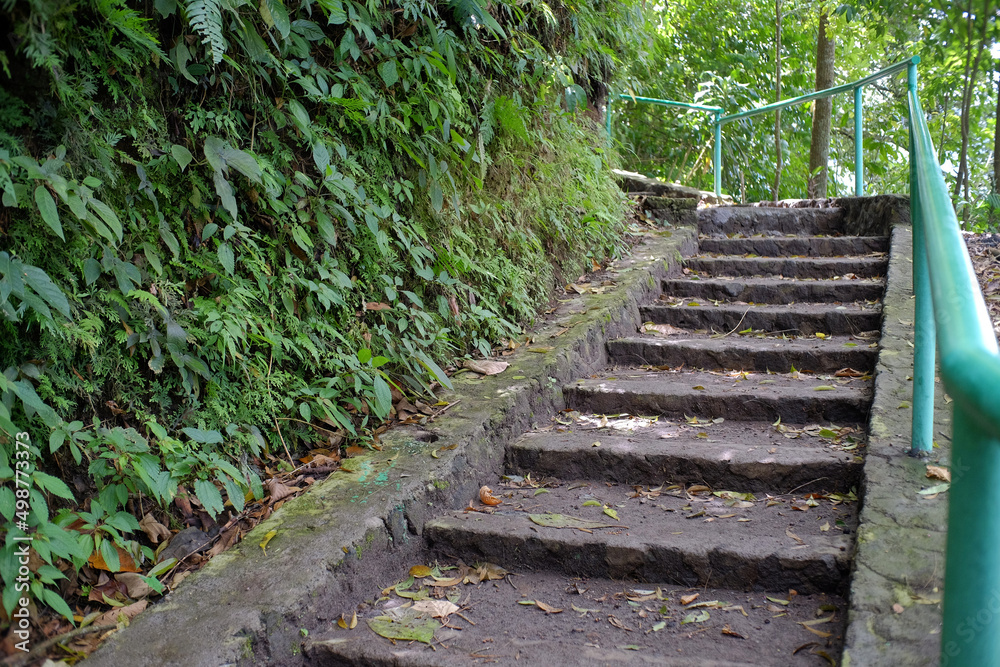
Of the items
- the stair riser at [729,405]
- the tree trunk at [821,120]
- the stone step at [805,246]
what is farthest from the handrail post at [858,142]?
the stair riser at [729,405]

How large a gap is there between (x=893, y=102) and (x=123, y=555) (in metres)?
11.3

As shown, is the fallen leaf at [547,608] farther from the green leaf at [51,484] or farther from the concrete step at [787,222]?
the concrete step at [787,222]

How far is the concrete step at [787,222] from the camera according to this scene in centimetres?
525

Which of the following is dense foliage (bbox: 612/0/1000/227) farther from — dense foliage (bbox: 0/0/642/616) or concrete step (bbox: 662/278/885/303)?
dense foliage (bbox: 0/0/642/616)

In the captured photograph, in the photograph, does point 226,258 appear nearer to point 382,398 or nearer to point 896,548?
point 382,398

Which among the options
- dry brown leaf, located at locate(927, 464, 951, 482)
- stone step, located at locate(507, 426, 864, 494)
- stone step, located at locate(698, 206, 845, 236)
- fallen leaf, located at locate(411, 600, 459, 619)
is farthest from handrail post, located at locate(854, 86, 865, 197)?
fallen leaf, located at locate(411, 600, 459, 619)

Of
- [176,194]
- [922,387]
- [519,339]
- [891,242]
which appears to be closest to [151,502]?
[176,194]

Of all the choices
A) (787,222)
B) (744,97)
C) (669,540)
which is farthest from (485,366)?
(744,97)

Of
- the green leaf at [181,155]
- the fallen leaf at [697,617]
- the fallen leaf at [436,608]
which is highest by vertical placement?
the green leaf at [181,155]

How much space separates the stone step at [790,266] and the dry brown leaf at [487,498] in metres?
2.82

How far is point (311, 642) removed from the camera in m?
1.73

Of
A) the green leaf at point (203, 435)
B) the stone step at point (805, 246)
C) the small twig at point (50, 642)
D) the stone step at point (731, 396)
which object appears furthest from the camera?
the stone step at point (805, 246)

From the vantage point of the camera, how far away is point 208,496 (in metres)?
1.85

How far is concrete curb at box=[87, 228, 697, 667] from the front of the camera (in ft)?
5.13
